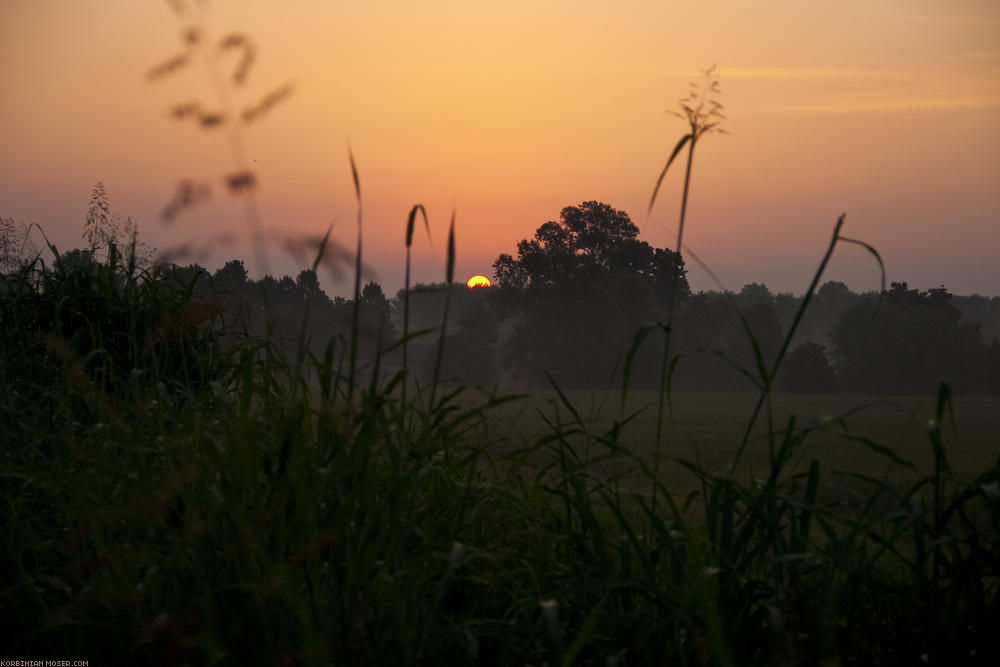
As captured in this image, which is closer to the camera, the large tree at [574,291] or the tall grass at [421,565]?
the tall grass at [421,565]

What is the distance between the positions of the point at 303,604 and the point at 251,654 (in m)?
0.20

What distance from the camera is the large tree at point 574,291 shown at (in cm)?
3856

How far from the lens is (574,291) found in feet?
134

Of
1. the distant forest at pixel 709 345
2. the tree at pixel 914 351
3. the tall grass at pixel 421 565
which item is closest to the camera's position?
the tall grass at pixel 421 565

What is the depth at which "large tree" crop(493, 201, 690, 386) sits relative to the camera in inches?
1518

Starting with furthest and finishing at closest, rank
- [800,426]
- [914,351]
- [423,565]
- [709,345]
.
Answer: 1. [709,345]
2. [914,351]
3. [800,426]
4. [423,565]

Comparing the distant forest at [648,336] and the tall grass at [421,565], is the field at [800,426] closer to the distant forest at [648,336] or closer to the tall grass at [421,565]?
the tall grass at [421,565]

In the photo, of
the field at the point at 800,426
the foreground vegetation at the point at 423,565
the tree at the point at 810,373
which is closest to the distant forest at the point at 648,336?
the tree at the point at 810,373

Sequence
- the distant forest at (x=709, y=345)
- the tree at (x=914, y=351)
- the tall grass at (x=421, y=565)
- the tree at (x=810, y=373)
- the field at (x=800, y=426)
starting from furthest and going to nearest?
the tree at (x=914, y=351)
the tree at (x=810, y=373)
the distant forest at (x=709, y=345)
the field at (x=800, y=426)
the tall grass at (x=421, y=565)

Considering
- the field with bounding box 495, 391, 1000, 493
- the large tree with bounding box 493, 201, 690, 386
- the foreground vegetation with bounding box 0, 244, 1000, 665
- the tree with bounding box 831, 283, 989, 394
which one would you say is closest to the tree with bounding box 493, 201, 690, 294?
the large tree with bounding box 493, 201, 690, 386

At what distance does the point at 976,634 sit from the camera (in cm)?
213

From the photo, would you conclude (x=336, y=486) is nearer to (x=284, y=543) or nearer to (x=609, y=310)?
(x=284, y=543)

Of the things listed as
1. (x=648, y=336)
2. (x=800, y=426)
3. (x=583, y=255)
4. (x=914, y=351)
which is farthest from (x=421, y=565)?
(x=914, y=351)

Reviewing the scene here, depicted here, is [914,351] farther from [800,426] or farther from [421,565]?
[421,565]
